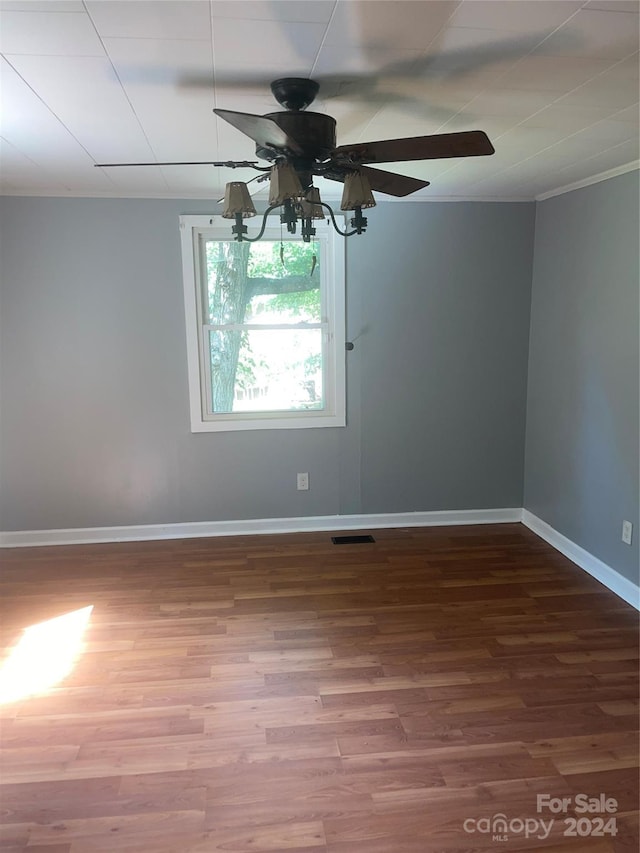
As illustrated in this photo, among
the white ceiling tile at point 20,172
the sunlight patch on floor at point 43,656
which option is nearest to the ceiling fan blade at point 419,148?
the white ceiling tile at point 20,172

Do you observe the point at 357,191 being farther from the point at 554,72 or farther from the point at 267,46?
the point at 554,72

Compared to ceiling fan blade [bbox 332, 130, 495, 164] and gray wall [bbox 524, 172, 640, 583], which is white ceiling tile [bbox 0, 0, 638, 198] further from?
gray wall [bbox 524, 172, 640, 583]

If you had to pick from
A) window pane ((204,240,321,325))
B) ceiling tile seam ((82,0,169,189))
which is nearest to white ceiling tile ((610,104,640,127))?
ceiling tile seam ((82,0,169,189))

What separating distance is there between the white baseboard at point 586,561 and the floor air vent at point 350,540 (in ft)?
3.73

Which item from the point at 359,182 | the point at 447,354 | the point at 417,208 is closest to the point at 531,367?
the point at 447,354

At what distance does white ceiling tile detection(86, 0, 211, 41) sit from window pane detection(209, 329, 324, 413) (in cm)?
227

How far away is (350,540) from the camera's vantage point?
379 cm

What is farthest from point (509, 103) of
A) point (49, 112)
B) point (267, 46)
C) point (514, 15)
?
point (49, 112)

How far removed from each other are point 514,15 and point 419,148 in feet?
1.33

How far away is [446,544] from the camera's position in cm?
373

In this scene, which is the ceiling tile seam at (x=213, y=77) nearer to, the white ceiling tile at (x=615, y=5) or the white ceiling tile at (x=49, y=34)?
the white ceiling tile at (x=49, y=34)

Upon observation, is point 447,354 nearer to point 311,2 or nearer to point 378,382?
point 378,382

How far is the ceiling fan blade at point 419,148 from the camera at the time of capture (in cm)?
168

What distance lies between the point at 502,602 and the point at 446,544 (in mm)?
780
